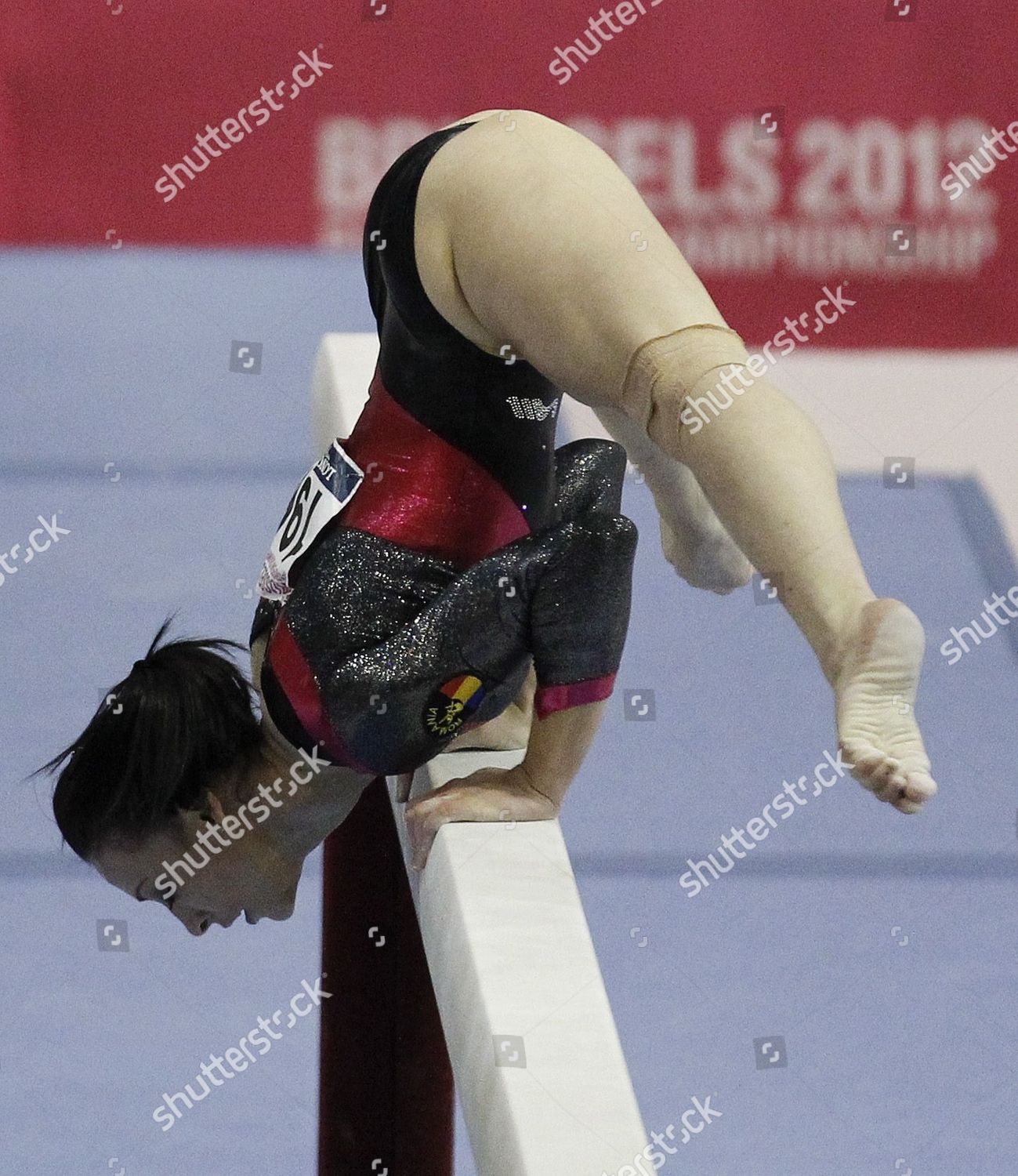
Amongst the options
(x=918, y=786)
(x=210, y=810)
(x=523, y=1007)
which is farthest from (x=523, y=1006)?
(x=210, y=810)

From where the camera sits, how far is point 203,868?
1.95 m

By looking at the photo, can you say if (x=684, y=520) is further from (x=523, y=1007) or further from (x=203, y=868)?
(x=523, y=1007)

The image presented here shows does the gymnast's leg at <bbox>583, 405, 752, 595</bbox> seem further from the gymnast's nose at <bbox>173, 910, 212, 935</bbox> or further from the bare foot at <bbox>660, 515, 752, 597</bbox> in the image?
the gymnast's nose at <bbox>173, 910, 212, 935</bbox>

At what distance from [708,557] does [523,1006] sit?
898 millimetres

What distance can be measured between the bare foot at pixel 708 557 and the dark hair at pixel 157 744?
519 millimetres

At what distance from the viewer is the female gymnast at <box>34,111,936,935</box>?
1641 millimetres

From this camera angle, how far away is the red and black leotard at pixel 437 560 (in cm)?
172

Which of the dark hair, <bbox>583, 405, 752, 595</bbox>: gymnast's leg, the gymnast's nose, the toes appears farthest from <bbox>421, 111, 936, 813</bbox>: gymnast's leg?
the gymnast's nose

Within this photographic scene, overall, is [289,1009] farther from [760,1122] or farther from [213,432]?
[213,432]

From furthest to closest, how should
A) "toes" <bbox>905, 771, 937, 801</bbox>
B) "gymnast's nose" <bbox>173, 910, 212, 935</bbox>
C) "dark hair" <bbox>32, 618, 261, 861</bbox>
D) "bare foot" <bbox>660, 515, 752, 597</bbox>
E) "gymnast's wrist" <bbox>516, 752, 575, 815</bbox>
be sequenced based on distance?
"bare foot" <bbox>660, 515, 752, 597</bbox> < "gymnast's nose" <bbox>173, 910, 212, 935</bbox> < "dark hair" <bbox>32, 618, 261, 861</bbox> < "gymnast's wrist" <bbox>516, 752, 575, 815</bbox> < "toes" <bbox>905, 771, 937, 801</bbox>

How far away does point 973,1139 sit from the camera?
2.69 m

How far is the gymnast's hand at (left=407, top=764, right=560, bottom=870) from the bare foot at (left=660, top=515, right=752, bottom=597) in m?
0.50

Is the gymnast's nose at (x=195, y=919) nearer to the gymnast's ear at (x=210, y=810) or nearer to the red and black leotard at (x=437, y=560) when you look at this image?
the gymnast's ear at (x=210, y=810)

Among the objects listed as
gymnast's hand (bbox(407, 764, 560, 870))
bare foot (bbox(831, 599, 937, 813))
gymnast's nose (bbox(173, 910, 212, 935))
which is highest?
bare foot (bbox(831, 599, 937, 813))
